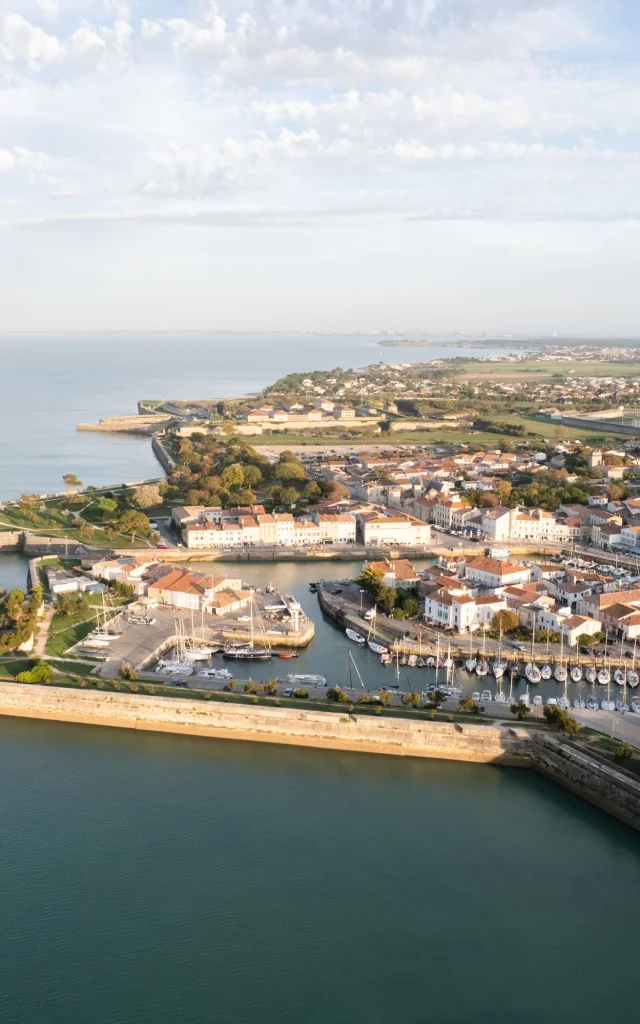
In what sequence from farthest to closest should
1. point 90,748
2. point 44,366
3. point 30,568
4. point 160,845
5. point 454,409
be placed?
point 44,366 → point 454,409 → point 30,568 → point 90,748 → point 160,845

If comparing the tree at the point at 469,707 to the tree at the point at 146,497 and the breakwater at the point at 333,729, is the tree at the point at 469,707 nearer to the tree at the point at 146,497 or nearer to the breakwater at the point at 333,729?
the breakwater at the point at 333,729

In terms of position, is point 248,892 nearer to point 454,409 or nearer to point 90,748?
point 90,748

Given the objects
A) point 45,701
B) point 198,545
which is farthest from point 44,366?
point 45,701

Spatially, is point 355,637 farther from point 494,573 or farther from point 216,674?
point 494,573

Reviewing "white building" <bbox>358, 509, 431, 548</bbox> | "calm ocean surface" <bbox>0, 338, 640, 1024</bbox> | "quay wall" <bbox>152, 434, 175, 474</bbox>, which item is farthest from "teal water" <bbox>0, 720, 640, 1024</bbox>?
"quay wall" <bbox>152, 434, 175, 474</bbox>

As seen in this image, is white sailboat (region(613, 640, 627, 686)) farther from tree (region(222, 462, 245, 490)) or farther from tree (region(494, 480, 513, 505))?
tree (region(222, 462, 245, 490))

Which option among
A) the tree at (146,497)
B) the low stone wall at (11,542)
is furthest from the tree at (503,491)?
the low stone wall at (11,542)

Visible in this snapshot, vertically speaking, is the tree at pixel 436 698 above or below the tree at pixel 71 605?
below

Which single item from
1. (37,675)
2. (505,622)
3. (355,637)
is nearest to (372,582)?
→ (355,637)

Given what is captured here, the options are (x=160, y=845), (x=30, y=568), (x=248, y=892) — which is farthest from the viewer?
(x=30, y=568)
